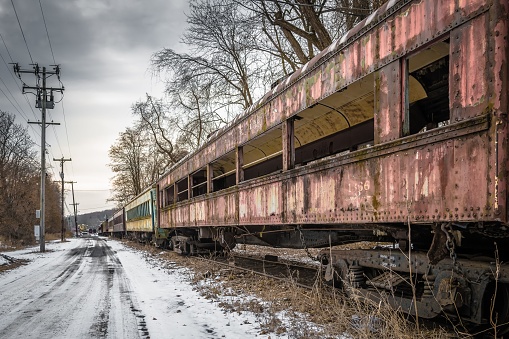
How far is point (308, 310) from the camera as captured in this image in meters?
5.04

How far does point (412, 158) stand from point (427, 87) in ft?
6.06

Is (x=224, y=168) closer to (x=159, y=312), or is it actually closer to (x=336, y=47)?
(x=159, y=312)

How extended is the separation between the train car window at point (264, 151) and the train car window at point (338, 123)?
450 millimetres

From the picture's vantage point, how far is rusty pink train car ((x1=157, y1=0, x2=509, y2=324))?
300 centimetres

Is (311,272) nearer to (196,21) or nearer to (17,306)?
(17,306)

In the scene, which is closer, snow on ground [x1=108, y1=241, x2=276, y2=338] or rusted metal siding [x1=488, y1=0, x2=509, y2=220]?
rusted metal siding [x1=488, y1=0, x2=509, y2=220]

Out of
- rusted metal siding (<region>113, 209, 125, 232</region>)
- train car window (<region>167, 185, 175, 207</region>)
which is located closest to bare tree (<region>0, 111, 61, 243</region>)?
rusted metal siding (<region>113, 209, 125, 232</region>)

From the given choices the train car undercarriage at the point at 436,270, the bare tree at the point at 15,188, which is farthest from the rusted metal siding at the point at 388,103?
the bare tree at the point at 15,188

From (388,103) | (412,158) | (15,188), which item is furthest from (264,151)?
(15,188)

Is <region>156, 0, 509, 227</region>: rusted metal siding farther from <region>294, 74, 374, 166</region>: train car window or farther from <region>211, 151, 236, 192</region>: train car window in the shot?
<region>211, 151, 236, 192</region>: train car window

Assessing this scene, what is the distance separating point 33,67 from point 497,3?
2666cm

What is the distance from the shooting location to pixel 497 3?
2.88 m

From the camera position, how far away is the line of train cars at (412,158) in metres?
3.00

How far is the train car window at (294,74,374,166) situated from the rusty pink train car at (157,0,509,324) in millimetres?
27
